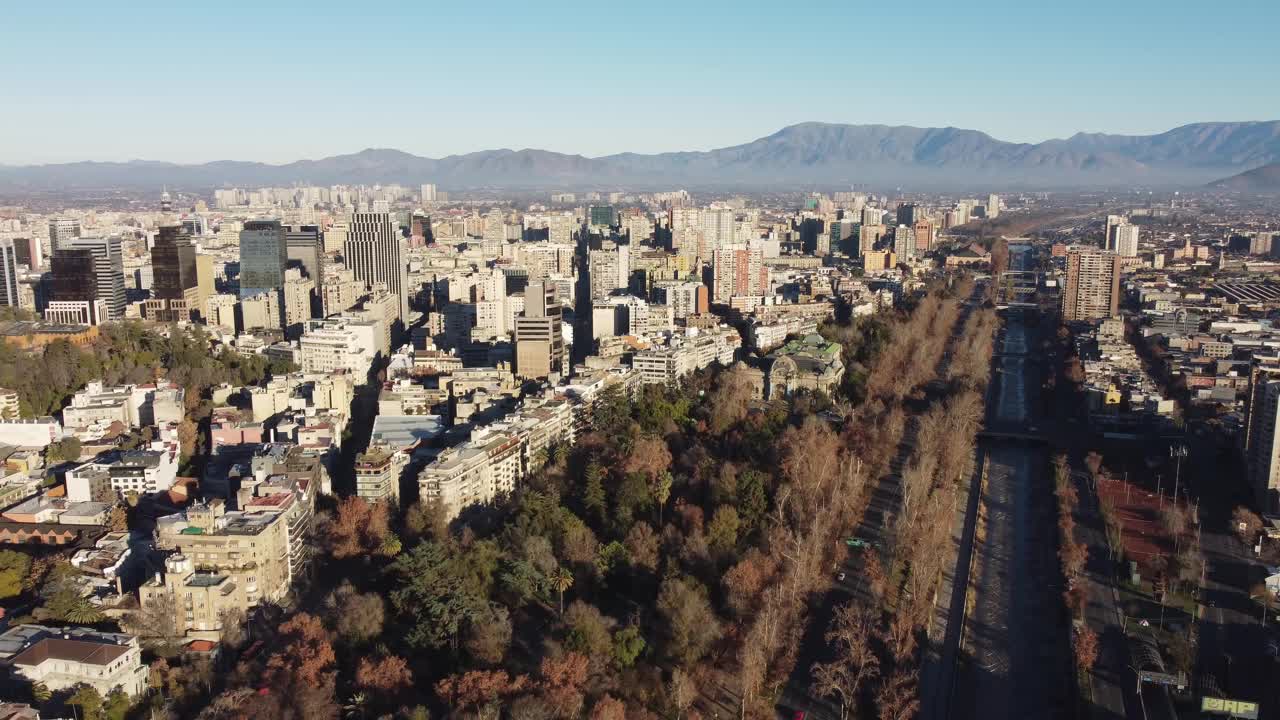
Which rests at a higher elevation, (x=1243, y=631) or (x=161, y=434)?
(x=161, y=434)

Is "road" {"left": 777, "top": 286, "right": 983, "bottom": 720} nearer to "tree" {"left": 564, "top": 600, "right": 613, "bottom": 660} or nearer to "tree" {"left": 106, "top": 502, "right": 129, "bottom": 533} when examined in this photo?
"tree" {"left": 564, "top": 600, "right": 613, "bottom": 660}

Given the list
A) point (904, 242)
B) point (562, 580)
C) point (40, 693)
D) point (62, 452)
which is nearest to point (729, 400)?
point (562, 580)

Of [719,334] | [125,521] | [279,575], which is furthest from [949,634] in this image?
[719,334]

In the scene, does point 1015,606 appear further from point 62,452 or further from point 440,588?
point 62,452

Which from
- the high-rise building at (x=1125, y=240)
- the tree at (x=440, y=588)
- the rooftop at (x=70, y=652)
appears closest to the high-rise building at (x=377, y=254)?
the tree at (x=440, y=588)

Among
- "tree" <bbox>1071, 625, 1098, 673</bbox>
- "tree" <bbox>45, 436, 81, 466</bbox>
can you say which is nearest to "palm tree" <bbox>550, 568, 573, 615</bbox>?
"tree" <bbox>1071, 625, 1098, 673</bbox>

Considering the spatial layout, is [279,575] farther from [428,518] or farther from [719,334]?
[719,334]

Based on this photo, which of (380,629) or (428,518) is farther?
(428,518)
